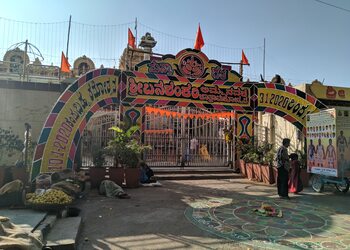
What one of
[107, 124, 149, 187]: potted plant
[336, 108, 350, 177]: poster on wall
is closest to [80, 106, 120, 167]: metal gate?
[107, 124, 149, 187]: potted plant

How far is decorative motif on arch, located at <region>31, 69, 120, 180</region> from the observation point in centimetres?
838

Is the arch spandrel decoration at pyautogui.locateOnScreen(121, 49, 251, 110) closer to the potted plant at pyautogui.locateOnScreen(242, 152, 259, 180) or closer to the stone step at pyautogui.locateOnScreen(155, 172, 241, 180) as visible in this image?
the potted plant at pyautogui.locateOnScreen(242, 152, 259, 180)

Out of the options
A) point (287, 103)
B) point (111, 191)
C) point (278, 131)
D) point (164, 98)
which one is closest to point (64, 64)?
point (164, 98)

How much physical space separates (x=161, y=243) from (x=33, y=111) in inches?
327

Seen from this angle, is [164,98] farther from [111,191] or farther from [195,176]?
[111,191]

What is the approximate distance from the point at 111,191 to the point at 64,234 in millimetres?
3539

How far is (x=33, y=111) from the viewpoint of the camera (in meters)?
10.8

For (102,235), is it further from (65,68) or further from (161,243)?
(65,68)

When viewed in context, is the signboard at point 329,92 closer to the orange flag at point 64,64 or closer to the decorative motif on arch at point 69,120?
the decorative motif on arch at point 69,120

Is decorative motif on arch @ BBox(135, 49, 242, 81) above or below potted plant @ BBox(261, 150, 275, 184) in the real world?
above

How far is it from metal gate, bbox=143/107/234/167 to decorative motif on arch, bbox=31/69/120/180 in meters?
3.19

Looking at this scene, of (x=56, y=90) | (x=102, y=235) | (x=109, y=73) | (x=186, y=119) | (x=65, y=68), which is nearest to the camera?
(x=102, y=235)

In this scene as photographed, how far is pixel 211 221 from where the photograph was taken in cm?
573

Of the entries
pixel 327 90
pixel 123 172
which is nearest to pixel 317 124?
pixel 327 90
